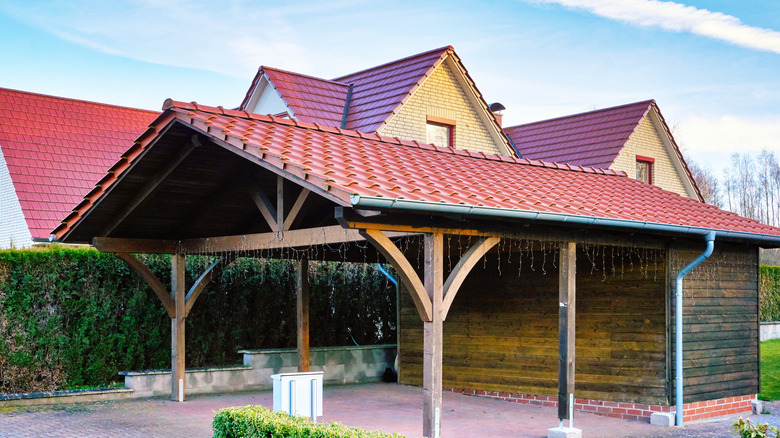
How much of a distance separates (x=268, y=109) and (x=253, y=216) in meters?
7.01

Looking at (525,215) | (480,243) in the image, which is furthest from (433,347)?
(525,215)

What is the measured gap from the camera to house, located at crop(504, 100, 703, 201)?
2019 centimetres

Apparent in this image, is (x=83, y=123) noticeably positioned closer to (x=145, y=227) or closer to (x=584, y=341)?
(x=145, y=227)

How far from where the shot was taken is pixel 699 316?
1082 centimetres

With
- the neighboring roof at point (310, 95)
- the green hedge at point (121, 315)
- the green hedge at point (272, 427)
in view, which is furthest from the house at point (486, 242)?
the neighboring roof at point (310, 95)

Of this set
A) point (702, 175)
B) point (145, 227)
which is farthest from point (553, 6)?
point (702, 175)

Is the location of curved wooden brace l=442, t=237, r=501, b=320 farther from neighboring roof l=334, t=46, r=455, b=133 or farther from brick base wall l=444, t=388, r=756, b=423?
neighboring roof l=334, t=46, r=455, b=133

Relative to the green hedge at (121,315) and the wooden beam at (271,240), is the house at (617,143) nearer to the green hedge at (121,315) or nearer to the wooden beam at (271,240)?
the green hedge at (121,315)

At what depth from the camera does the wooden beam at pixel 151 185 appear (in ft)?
29.8

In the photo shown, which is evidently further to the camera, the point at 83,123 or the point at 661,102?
the point at 661,102

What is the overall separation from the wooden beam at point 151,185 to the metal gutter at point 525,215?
3.02 meters

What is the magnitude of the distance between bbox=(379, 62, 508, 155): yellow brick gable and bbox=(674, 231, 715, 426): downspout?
7.79 metres

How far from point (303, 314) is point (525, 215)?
5584 mm

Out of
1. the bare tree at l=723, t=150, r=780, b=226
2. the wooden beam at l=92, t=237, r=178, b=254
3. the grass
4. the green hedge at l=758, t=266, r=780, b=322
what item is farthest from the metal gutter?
the bare tree at l=723, t=150, r=780, b=226
